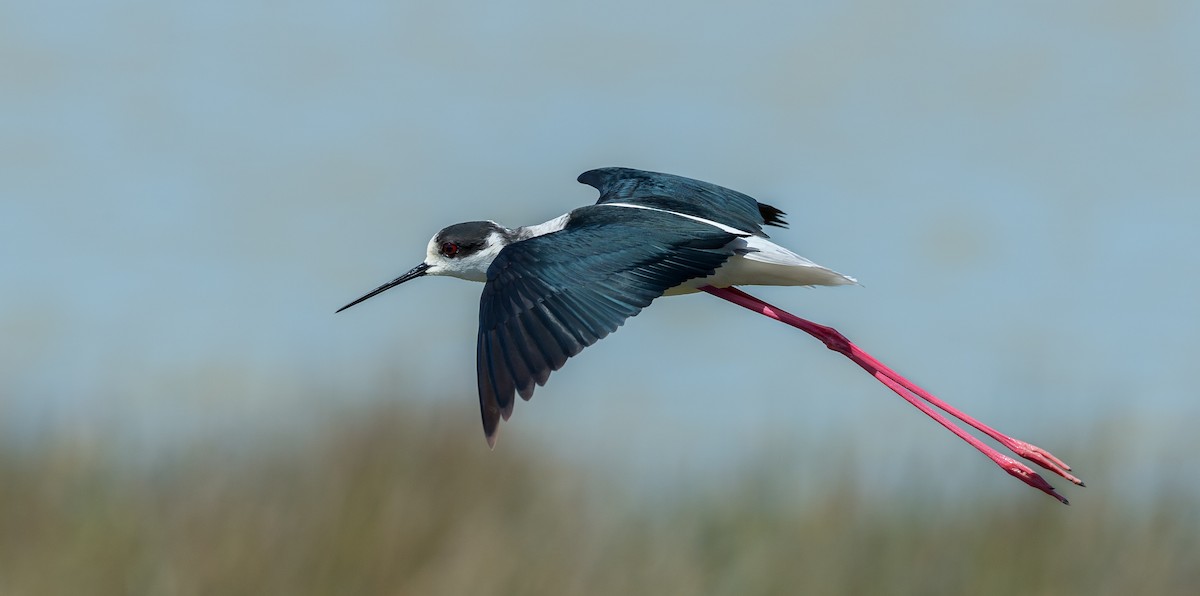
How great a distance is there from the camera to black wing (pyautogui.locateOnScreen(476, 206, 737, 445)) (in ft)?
16.8

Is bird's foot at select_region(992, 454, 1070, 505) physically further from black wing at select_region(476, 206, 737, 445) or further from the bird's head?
the bird's head

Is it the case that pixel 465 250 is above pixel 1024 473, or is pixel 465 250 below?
above

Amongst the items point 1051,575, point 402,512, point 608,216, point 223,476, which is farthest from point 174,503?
point 1051,575

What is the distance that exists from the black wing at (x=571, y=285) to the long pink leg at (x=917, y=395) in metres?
0.82

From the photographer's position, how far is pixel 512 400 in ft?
16.4

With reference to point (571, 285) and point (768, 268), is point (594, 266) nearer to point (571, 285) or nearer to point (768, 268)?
point (571, 285)

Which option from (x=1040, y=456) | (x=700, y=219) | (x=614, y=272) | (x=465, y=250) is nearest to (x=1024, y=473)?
(x=1040, y=456)

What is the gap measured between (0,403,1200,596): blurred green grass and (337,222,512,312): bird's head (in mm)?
1168

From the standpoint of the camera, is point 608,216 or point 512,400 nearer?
point 512,400

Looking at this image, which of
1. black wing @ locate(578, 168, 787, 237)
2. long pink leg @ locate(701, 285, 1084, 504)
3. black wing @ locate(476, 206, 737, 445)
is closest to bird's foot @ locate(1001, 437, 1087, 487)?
long pink leg @ locate(701, 285, 1084, 504)

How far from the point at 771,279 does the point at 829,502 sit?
7.06 ft

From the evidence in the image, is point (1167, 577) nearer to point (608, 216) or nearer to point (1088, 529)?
point (1088, 529)

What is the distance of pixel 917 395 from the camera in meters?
6.79

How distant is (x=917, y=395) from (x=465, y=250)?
6.21 feet
